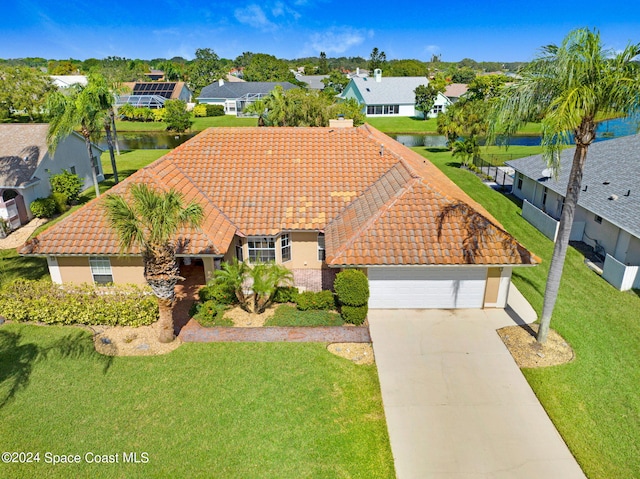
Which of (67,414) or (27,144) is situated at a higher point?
(27,144)

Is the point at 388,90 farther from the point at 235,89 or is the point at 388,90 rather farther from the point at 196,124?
the point at 196,124

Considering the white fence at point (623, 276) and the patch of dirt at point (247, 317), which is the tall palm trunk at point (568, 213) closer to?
the white fence at point (623, 276)

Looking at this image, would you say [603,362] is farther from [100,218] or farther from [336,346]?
[100,218]

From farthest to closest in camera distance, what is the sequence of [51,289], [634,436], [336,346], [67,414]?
[51,289] < [336,346] < [67,414] < [634,436]

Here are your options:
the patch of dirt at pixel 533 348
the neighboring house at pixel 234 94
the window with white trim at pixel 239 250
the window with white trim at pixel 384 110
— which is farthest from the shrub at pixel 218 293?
the neighboring house at pixel 234 94

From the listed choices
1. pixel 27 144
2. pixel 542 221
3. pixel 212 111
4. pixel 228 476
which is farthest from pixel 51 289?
pixel 212 111

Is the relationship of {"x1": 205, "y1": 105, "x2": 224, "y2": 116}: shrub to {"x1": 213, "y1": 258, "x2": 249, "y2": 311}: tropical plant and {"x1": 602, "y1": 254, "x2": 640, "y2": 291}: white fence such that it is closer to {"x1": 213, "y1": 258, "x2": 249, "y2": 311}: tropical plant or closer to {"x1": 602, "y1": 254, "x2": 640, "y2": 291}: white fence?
{"x1": 213, "y1": 258, "x2": 249, "y2": 311}: tropical plant
